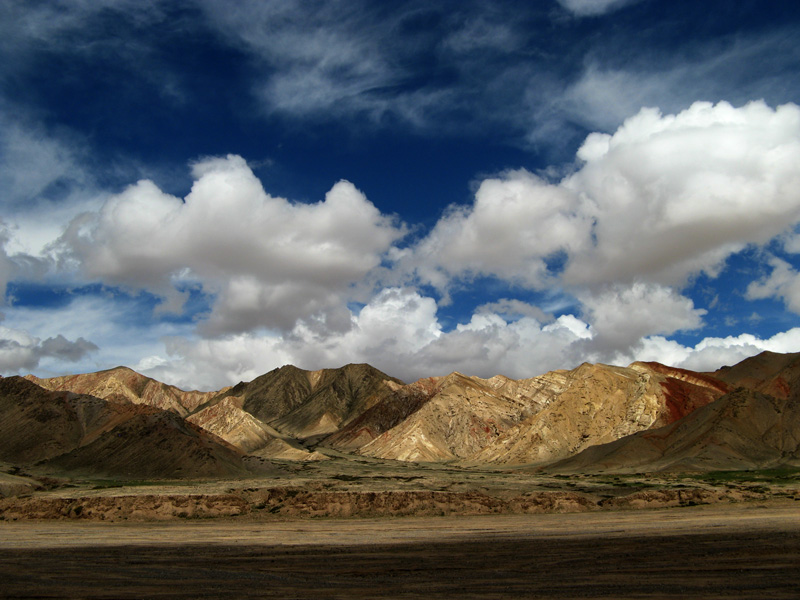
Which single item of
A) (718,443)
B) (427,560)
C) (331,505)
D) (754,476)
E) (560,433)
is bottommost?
(754,476)

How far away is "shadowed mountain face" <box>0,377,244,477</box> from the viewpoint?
347 feet

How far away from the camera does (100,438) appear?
116 meters

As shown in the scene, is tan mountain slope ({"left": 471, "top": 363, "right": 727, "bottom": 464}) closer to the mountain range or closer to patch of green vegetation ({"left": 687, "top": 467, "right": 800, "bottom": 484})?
the mountain range

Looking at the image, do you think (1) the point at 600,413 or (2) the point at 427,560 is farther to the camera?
(1) the point at 600,413

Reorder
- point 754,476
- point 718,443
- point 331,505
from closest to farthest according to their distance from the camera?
point 331,505 < point 754,476 < point 718,443

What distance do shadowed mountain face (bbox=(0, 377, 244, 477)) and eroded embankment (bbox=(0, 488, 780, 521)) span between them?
181ft

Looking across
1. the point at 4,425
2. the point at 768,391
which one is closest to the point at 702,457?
the point at 768,391

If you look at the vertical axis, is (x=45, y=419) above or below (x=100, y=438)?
above

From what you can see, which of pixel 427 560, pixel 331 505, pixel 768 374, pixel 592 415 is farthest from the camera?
pixel 768 374

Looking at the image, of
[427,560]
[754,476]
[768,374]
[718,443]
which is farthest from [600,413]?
[427,560]

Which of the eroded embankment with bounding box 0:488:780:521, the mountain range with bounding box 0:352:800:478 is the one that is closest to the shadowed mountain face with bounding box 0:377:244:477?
the mountain range with bounding box 0:352:800:478

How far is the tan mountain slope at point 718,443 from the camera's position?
316 ft

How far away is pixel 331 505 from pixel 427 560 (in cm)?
2532

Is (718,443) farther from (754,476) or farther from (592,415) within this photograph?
(592,415)
